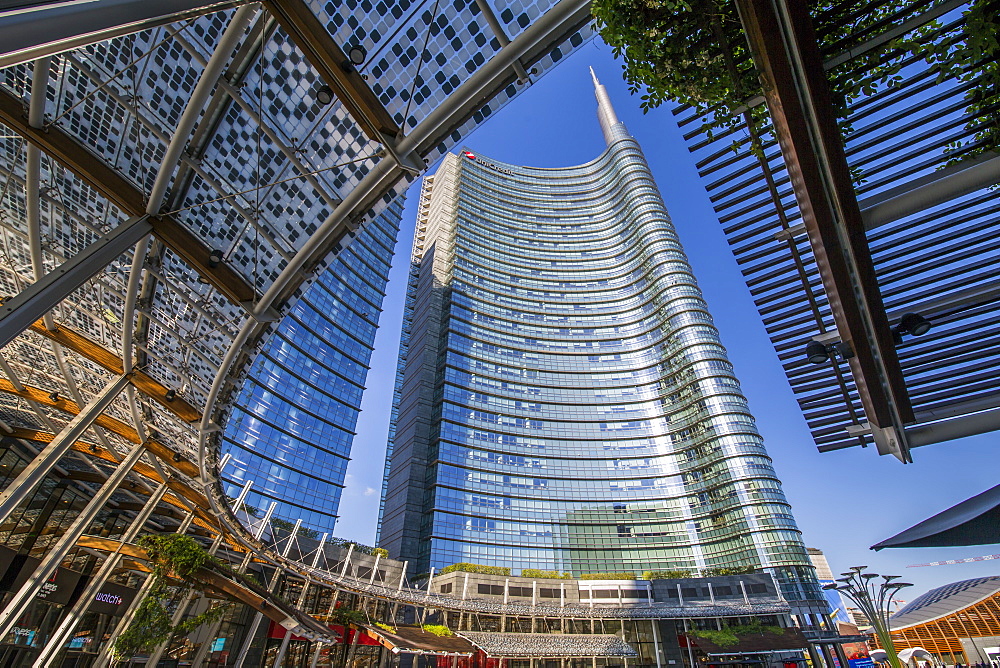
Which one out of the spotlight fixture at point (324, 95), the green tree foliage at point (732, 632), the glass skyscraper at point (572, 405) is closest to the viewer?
the spotlight fixture at point (324, 95)

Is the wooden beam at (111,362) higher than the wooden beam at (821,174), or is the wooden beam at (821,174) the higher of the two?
the wooden beam at (111,362)

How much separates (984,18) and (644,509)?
250 feet

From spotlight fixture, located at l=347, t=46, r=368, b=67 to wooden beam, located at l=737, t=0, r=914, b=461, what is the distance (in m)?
6.33

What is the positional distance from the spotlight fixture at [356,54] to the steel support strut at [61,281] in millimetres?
5416

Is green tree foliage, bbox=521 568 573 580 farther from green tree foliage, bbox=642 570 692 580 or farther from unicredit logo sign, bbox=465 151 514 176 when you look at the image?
unicredit logo sign, bbox=465 151 514 176

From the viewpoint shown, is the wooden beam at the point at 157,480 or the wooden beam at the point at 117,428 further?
the wooden beam at the point at 157,480

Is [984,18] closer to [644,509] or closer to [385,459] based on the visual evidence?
[644,509]

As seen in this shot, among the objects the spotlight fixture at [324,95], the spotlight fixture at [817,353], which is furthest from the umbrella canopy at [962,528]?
the spotlight fixture at [324,95]

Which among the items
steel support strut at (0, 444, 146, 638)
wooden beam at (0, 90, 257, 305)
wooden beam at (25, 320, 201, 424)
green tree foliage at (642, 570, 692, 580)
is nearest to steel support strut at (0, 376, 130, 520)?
wooden beam at (25, 320, 201, 424)

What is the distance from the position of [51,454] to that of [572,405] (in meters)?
74.3

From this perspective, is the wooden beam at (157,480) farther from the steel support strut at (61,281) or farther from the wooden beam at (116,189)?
the steel support strut at (61,281)

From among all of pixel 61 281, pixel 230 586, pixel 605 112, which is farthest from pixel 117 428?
pixel 605 112

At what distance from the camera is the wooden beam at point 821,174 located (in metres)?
2.86

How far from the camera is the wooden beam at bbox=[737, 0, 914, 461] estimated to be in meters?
2.86
